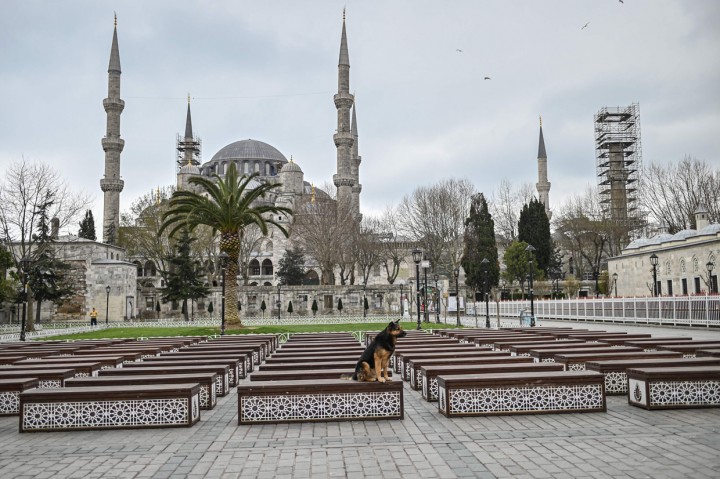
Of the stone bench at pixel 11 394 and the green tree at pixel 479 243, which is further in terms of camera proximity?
the green tree at pixel 479 243

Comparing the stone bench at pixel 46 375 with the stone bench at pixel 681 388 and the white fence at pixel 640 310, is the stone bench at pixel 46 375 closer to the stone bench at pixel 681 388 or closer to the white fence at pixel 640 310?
the stone bench at pixel 681 388

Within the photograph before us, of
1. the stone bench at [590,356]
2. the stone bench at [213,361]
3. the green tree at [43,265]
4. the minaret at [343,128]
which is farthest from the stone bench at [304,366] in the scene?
the minaret at [343,128]

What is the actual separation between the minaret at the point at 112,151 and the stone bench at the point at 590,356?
55.1 m

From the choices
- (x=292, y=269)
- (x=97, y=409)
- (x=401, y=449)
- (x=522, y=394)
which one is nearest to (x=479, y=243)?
(x=292, y=269)

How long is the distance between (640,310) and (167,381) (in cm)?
2590

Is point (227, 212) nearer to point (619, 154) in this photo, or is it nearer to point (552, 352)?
point (552, 352)

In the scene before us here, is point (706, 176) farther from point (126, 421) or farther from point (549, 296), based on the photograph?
point (126, 421)

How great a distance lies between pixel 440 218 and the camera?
50.4 m

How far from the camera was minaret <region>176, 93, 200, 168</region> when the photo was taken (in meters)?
88.5

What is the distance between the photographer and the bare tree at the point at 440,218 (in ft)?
164

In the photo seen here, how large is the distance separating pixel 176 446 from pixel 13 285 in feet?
135

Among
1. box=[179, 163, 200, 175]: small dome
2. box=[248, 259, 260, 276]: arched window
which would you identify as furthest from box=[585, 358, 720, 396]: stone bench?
box=[179, 163, 200, 175]: small dome

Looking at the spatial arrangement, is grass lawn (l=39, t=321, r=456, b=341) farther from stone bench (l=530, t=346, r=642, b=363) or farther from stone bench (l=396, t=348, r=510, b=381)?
stone bench (l=530, t=346, r=642, b=363)

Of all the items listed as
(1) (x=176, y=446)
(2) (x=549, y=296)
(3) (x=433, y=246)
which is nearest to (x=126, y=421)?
(1) (x=176, y=446)
